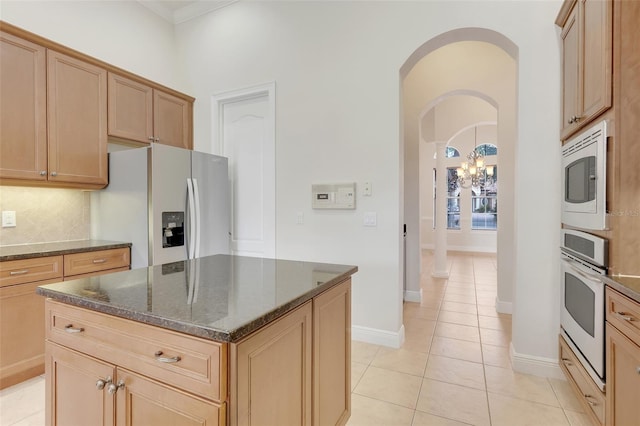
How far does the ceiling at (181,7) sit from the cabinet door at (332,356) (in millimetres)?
3671

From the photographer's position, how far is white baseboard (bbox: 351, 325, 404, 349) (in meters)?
2.81

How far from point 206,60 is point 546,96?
3.49 metres

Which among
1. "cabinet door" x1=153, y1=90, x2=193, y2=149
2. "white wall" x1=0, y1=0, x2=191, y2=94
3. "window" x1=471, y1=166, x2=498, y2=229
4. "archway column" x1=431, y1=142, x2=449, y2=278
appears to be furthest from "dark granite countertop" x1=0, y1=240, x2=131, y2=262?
"window" x1=471, y1=166, x2=498, y2=229

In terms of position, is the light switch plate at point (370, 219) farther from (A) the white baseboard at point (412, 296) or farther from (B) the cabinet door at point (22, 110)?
(B) the cabinet door at point (22, 110)

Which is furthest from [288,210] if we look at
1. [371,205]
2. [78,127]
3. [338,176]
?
[78,127]

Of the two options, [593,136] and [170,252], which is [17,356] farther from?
[593,136]

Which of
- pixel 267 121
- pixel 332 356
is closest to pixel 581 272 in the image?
pixel 332 356

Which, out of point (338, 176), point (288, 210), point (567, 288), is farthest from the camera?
point (288, 210)

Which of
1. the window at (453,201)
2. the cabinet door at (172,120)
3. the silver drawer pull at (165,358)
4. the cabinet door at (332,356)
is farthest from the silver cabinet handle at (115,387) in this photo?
the window at (453,201)

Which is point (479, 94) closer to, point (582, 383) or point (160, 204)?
point (582, 383)

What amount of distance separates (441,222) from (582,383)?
391 cm

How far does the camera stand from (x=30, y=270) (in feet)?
7.39

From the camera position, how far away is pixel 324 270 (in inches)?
63.4

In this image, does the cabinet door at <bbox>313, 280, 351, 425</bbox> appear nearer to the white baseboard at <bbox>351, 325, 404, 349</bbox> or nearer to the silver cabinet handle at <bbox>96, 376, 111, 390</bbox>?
the silver cabinet handle at <bbox>96, 376, 111, 390</bbox>
